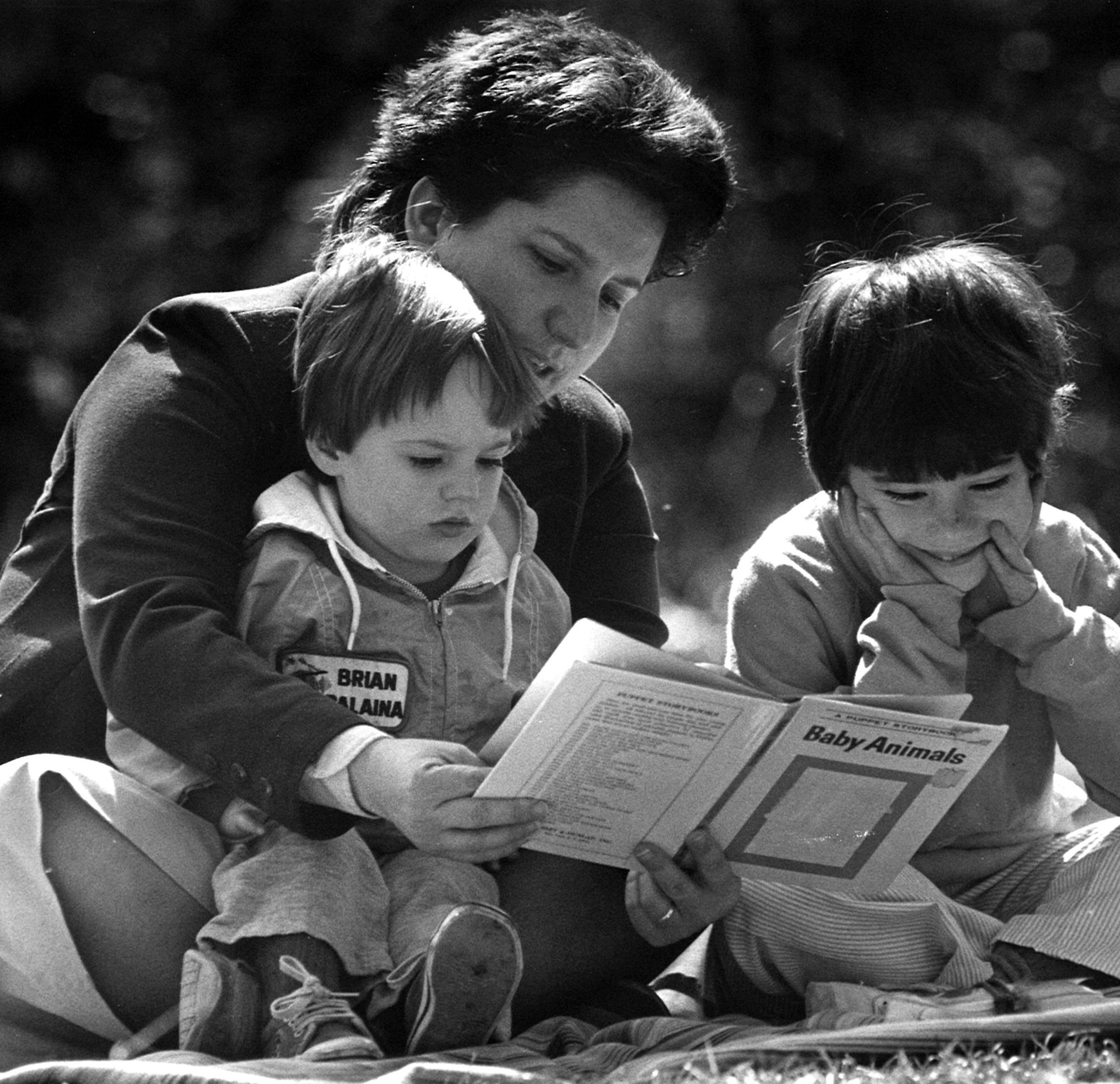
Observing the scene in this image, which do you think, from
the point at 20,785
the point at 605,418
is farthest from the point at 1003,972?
the point at 20,785

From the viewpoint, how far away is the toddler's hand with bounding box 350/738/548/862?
2.12 meters

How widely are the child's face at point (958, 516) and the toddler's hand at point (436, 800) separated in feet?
2.46

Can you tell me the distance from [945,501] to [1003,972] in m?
0.62

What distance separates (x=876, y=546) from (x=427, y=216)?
0.79m

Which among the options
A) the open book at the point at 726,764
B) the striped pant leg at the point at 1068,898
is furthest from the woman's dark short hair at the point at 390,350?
the striped pant leg at the point at 1068,898

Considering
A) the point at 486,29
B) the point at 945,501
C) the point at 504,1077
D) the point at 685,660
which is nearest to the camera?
the point at 504,1077

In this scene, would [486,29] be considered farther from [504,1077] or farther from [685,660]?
[504,1077]

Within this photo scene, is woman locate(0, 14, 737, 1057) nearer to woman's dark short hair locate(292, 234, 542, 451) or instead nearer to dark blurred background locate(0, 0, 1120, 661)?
woman's dark short hair locate(292, 234, 542, 451)

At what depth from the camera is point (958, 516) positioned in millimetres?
2637

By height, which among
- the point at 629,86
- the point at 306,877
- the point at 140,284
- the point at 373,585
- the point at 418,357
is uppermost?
the point at 629,86

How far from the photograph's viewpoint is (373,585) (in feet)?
8.04

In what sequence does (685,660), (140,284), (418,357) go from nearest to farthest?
(685,660) → (418,357) → (140,284)

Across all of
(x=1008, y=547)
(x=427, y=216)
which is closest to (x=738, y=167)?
(x=427, y=216)

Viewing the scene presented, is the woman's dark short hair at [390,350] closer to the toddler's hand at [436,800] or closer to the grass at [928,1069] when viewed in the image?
the toddler's hand at [436,800]
